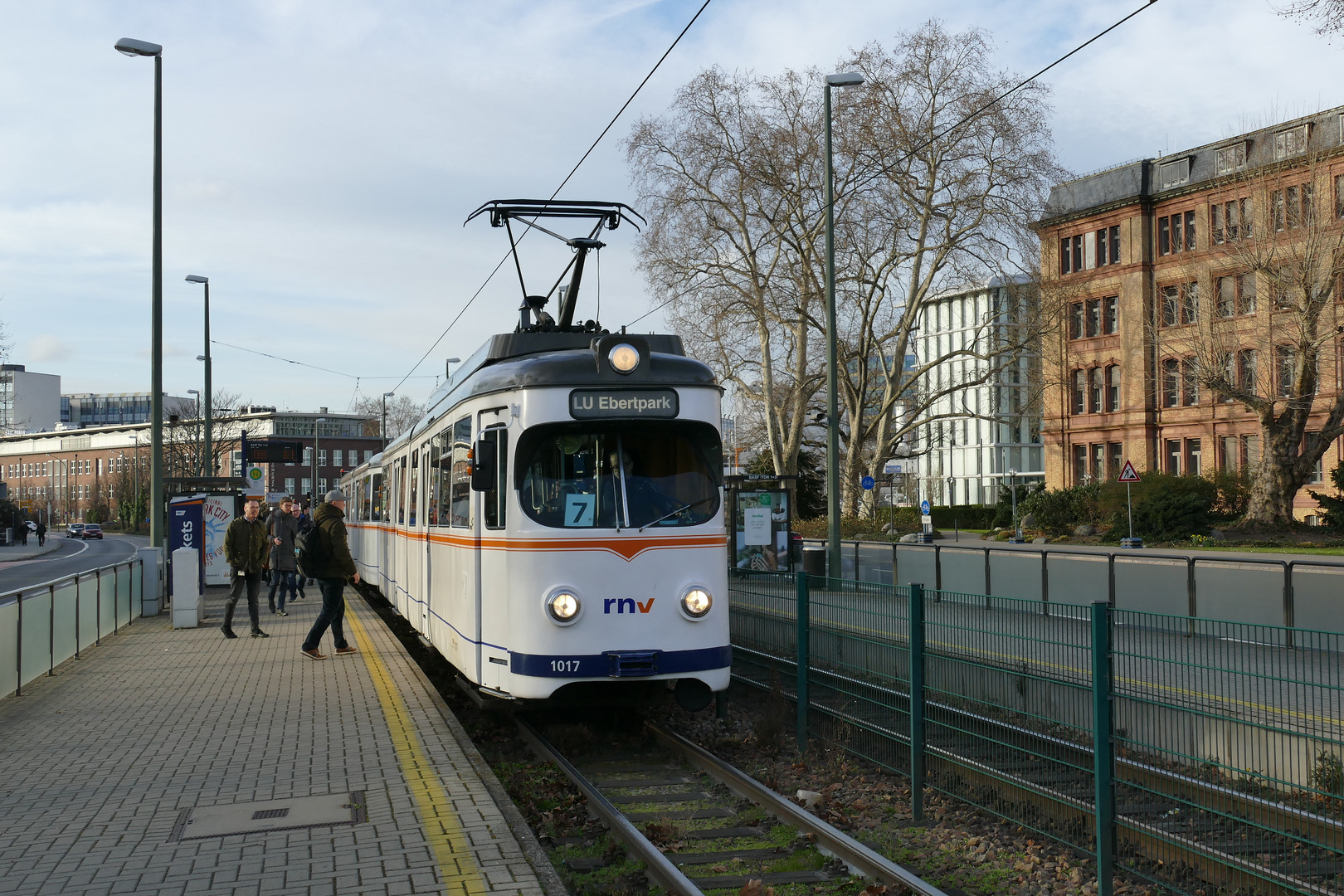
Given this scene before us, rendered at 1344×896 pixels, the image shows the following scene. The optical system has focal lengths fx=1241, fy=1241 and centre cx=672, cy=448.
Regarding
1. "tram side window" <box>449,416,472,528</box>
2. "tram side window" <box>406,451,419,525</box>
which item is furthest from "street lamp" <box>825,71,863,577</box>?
"tram side window" <box>449,416,472,528</box>

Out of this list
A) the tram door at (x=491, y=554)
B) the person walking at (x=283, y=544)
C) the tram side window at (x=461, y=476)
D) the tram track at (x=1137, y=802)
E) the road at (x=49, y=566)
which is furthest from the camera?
the road at (x=49, y=566)

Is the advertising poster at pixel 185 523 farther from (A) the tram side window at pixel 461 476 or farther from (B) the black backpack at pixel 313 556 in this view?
(A) the tram side window at pixel 461 476

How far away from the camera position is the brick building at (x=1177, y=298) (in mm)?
36781

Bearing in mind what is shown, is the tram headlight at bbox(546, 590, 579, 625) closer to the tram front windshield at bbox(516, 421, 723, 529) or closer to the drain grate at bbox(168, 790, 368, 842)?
the tram front windshield at bbox(516, 421, 723, 529)

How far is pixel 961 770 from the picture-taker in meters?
7.55

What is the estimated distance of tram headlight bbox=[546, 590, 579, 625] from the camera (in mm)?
8883

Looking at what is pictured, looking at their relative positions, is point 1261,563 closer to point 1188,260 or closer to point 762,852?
point 762,852

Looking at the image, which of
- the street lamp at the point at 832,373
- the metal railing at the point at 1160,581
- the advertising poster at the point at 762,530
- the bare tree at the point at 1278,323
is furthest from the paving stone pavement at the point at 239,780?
the bare tree at the point at 1278,323

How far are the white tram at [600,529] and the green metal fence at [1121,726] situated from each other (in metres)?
1.24

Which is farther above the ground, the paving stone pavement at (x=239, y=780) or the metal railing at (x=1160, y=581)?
the metal railing at (x=1160, y=581)

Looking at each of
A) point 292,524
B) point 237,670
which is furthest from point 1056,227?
point 237,670

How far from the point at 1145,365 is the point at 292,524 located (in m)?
47.8

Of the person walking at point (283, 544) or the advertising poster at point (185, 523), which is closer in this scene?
Result: the person walking at point (283, 544)

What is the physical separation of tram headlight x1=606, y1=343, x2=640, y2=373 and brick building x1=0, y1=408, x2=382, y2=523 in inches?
4809
